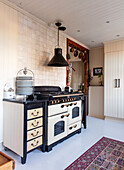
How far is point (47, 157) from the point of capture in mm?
2061

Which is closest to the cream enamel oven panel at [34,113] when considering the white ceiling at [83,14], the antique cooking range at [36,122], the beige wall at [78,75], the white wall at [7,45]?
the antique cooking range at [36,122]

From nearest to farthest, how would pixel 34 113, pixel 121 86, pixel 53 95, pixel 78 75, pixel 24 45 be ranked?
1. pixel 34 113
2. pixel 53 95
3. pixel 24 45
4. pixel 121 86
5. pixel 78 75

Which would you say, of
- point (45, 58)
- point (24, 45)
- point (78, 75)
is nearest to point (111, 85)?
point (78, 75)

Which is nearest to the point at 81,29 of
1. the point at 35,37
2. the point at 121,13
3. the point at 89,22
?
the point at 89,22

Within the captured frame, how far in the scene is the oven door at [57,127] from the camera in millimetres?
2273

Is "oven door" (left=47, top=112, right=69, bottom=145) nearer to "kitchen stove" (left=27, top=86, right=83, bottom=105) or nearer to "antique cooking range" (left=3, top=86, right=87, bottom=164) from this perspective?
"antique cooking range" (left=3, top=86, right=87, bottom=164)

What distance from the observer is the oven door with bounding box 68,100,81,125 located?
278 cm

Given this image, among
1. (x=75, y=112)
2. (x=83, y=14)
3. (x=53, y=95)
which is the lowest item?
(x=75, y=112)

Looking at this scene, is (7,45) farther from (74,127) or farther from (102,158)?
(102,158)

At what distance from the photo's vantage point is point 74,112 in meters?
2.95

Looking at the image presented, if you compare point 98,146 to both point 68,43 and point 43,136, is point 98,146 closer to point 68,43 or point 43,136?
point 43,136

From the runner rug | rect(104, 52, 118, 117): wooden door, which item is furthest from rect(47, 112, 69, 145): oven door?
rect(104, 52, 118, 117): wooden door

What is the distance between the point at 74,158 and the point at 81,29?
3.09 metres

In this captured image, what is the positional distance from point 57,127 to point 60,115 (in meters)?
0.23
